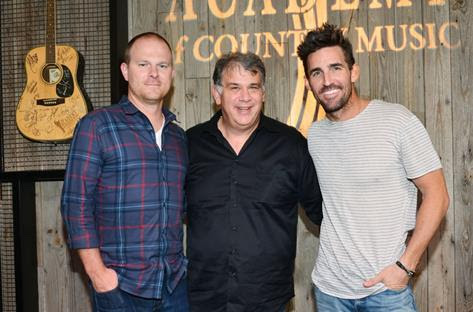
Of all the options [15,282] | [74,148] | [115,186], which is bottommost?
[15,282]

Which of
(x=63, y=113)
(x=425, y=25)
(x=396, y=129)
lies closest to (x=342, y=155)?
(x=396, y=129)

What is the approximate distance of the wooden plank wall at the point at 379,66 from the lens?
288cm

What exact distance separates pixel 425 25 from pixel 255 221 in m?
1.53

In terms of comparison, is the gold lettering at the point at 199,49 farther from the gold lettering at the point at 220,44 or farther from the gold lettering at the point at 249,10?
the gold lettering at the point at 249,10

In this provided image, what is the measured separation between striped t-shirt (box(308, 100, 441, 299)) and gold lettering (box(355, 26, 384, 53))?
946 mm

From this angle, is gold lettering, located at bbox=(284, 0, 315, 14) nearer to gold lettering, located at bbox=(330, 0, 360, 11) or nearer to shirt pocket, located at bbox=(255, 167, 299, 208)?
gold lettering, located at bbox=(330, 0, 360, 11)

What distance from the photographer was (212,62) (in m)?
3.06

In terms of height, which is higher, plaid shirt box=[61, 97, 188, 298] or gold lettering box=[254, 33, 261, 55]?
gold lettering box=[254, 33, 261, 55]

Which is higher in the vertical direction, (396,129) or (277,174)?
(396,129)

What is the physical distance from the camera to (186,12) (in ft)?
10.1

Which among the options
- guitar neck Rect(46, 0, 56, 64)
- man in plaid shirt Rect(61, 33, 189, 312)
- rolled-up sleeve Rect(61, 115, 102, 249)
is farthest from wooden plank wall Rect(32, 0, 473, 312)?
rolled-up sleeve Rect(61, 115, 102, 249)

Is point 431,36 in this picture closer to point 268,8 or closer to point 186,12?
point 268,8

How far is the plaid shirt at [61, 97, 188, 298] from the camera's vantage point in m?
1.96

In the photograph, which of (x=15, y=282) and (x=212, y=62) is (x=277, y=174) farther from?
(x=15, y=282)
